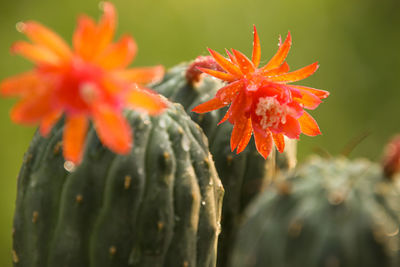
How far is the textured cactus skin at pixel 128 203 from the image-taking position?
108 cm

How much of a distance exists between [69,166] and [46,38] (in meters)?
0.34

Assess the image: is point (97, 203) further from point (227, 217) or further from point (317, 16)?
point (317, 16)

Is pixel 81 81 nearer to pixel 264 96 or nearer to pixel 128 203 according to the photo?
pixel 128 203

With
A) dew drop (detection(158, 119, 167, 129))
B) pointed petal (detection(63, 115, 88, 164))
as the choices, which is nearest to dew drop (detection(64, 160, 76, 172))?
dew drop (detection(158, 119, 167, 129))

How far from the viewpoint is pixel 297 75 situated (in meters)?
1.14

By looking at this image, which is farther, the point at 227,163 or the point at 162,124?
the point at 227,163

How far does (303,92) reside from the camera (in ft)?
3.80

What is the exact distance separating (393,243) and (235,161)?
578mm

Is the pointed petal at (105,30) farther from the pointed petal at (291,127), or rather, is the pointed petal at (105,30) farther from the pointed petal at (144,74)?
the pointed petal at (291,127)

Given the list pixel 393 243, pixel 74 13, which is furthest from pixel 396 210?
pixel 74 13

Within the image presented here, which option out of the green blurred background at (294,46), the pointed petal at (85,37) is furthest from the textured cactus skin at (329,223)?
the green blurred background at (294,46)

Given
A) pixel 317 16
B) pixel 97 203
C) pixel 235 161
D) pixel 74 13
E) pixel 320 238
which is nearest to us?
pixel 320 238

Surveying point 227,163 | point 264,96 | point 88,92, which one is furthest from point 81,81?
point 227,163

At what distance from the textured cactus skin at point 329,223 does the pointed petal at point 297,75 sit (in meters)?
0.32
